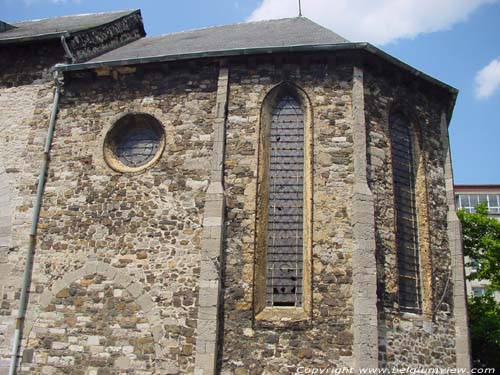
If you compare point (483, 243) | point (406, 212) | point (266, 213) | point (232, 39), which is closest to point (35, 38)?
point (232, 39)

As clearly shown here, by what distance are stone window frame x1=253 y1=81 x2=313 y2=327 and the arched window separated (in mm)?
1741

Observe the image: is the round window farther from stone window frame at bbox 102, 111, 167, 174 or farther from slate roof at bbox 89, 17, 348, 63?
slate roof at bbox 89, 17, 348, 63

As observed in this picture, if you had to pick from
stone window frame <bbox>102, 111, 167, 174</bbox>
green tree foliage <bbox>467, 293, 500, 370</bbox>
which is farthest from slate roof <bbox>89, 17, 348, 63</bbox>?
green tree foliage <bbox>467, 293, 500, 370</bbox>

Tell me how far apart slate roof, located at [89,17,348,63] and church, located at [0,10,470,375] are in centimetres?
20

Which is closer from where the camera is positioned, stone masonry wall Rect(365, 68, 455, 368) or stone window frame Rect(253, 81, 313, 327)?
stone window frame Rect(253, 81, 313, 327)

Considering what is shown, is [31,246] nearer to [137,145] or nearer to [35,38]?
[137,145]

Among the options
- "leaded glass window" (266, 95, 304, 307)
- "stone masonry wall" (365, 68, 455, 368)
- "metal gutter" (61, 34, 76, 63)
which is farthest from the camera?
"metal gutter" (61, 34, 76, 63)

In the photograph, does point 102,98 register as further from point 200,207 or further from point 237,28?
point 237,28

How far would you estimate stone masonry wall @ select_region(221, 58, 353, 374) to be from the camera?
8688 millimetres

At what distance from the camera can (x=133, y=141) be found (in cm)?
1091

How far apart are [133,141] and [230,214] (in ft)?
9.17

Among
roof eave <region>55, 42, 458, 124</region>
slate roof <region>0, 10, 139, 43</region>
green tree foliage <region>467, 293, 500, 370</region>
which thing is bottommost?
green tree foliage <region>467, 293, 500, 370</region>

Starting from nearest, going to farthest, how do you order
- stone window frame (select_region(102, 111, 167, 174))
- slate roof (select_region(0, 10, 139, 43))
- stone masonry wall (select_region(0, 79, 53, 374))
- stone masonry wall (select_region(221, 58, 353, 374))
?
stone masonry wall (select_region(221, 58, 353, 374)) < stone masonry wall (select_region(0, 79, 53, 374)) < stone window frame (select_region(102, 111, 167, 174)) < slate roof (select_region(0, 10, 139, 43))

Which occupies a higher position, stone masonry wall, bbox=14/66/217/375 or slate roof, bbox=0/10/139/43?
slate roof, bbox=0/10/139/43
